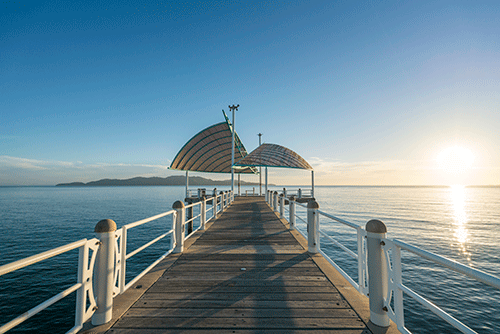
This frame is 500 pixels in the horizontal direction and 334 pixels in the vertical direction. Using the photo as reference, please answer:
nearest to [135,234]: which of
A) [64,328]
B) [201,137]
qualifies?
[64,328]

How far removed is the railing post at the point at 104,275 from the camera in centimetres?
280

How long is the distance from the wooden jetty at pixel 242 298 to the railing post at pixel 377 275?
116mm

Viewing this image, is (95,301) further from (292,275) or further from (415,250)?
(415,250)

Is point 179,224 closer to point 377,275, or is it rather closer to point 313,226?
point 313,226

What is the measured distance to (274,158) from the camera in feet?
83.3

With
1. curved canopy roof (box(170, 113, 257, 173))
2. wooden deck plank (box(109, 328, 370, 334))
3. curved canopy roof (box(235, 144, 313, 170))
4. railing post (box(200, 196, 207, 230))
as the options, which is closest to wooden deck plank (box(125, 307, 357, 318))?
wooden deck plank (box(109, 328, 370, 334))

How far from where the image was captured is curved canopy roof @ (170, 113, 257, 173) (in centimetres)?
2772

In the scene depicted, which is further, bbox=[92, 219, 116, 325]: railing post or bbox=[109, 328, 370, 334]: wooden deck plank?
bbox=[92, 219, 116, 325]: railing post

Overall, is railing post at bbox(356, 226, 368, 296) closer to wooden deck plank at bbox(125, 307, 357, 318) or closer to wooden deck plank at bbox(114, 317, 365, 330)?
wooden deck plank at bbox(125, 307, 357, 318)

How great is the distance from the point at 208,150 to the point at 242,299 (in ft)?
92.9

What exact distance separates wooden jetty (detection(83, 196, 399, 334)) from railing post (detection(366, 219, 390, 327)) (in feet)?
0.38

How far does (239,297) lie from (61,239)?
60.5ft

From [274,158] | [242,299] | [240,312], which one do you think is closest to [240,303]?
[242,299]

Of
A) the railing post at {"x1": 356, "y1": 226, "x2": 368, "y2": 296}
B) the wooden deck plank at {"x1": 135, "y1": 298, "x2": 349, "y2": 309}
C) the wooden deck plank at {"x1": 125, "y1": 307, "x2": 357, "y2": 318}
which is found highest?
the railing post at {"x1": 356, "y1": 226, "x2": 368, "y2": 296}
